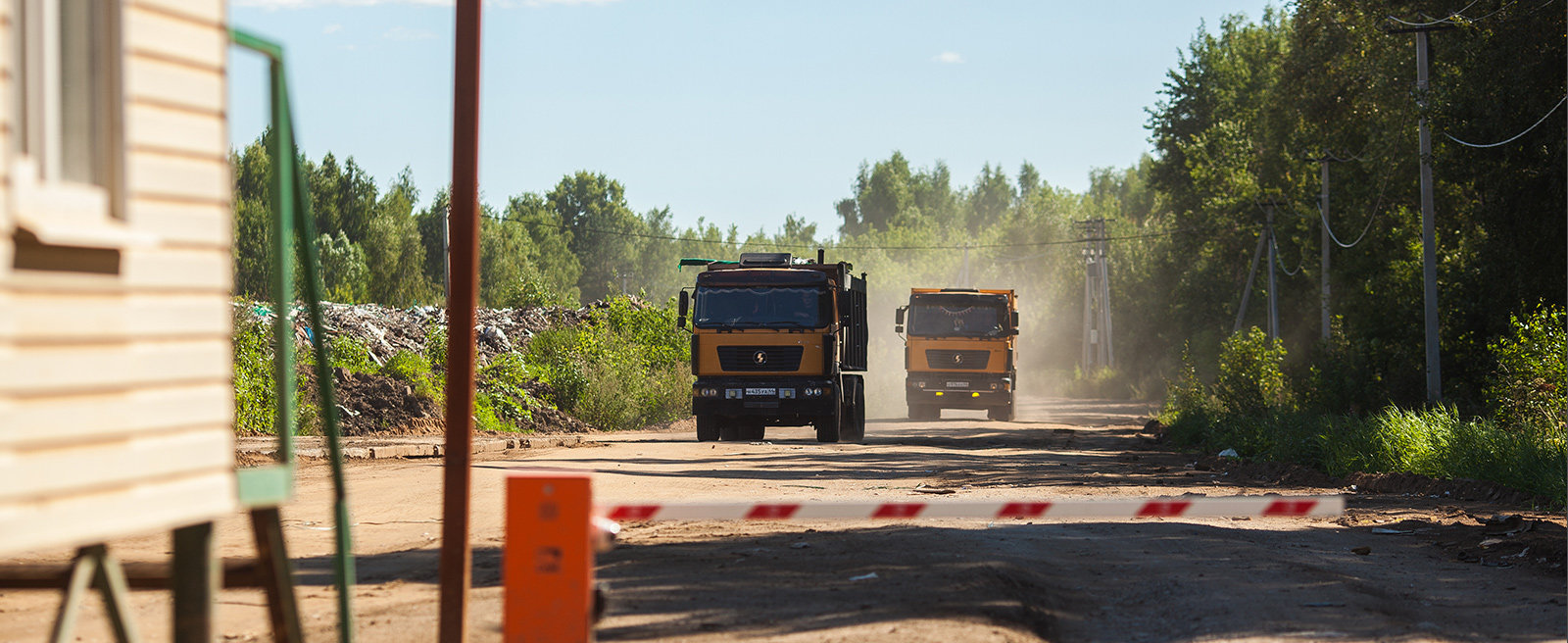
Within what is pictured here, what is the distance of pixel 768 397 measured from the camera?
23938 mm

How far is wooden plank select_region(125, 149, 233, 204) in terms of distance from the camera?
4.30 metres

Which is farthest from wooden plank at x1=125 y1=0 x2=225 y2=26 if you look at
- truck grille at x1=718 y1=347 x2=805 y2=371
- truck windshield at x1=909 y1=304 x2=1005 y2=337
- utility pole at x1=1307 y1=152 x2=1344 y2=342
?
utility pole at x1=1307 y1=152 x2=1344 y2=342

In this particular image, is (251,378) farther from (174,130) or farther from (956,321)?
(956,321)

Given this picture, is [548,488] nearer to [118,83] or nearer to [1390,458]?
[118,83]

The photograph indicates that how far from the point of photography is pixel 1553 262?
22453mm

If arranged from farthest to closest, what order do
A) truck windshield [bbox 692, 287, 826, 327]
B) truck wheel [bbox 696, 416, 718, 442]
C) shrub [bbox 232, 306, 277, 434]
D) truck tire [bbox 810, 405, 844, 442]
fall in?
1. truck wheel [bbox 696, 416, 718, 442]
2. truck tire [bbox 810, 405, 844, 442]
3. truck windshield [bbox 692, 287, 826, 327]
4. shrub [bbox 232, 306, 277, 434]

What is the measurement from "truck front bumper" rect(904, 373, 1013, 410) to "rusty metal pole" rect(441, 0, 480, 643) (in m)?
29.4

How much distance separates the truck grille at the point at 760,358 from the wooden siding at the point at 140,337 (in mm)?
19013

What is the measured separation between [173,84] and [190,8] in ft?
1.07

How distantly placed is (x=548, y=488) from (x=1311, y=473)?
1436 cm

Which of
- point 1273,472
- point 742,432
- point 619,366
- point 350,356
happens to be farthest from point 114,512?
point 619,366

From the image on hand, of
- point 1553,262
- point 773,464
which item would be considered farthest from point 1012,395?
point 773,464

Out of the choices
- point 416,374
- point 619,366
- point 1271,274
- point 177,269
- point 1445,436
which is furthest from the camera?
point 1271,274

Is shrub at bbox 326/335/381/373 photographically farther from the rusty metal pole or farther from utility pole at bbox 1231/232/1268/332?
utility pole at bbox 1231/232/1268/332
